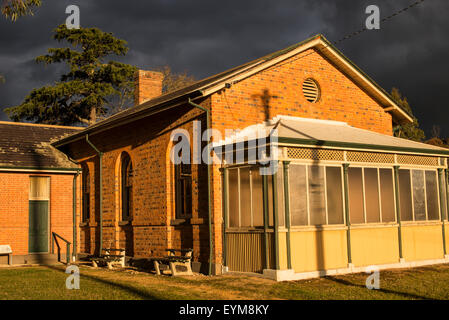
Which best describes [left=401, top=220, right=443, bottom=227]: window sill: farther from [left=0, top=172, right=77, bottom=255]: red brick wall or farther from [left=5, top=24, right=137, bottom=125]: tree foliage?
[left=5, top=24, right=137, bottom=125]: tree foliage

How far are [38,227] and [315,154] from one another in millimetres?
12282

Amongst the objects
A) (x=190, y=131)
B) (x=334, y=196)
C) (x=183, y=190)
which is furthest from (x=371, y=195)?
(x=183, y=190)

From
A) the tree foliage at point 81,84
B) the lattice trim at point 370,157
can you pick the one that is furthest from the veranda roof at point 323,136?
the tree foliage at point 81,84

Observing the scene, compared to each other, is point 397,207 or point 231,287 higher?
point 397,207

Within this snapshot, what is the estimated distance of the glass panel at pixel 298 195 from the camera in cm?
1334

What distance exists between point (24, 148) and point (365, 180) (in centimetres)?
1402

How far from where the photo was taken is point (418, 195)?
1577 cm

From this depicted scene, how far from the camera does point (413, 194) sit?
15.7 metres

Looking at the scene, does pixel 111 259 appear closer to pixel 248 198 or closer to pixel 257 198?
pixel 248 198

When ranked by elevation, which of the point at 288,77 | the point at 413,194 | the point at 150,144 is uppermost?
the point at 288,77

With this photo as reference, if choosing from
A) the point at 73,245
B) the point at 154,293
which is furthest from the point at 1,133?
the point at 154,293

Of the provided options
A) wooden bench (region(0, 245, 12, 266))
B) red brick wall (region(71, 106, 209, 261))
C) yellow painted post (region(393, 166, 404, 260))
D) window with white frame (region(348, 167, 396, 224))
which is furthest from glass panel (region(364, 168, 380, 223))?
wooden bench (region(0, 245, 12, 266))
